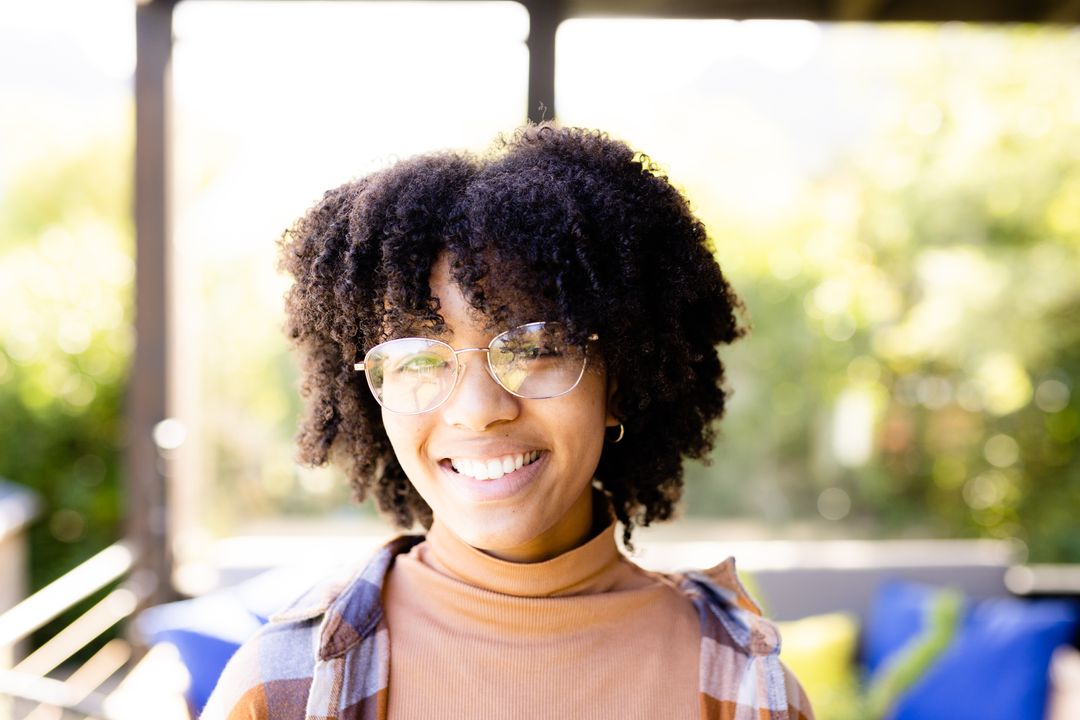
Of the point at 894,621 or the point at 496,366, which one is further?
the point at 894,621

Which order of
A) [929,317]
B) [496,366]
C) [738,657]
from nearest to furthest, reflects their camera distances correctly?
[496,366] < [738,657] < [929,317]

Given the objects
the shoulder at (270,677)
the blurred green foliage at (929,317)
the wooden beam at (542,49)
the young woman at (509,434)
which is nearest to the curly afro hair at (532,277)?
the young woman at (509,434)

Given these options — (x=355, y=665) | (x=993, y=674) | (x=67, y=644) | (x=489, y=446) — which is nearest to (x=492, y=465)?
(x=489, y=446)

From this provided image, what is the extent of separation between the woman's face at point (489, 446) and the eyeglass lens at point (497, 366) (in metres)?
0.01

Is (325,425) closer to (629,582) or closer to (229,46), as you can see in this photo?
(629,582)

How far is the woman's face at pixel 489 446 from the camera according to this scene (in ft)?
3.42

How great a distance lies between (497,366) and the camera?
1.03 m

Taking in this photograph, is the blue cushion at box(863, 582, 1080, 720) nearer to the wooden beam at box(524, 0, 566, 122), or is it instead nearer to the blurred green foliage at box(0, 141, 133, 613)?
the wooden beam at box(524, 0, 566, 122)

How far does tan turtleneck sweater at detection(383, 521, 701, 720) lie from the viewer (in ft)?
3.51

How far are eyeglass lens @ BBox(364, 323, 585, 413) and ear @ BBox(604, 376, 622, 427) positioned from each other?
0.46 ft

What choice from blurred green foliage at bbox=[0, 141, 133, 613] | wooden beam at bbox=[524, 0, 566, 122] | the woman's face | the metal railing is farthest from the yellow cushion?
blurred green foliage at bbox=[0, 141, 133, 613]

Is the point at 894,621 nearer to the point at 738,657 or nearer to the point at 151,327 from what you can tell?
the point at 738,657

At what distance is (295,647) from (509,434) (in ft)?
1.06

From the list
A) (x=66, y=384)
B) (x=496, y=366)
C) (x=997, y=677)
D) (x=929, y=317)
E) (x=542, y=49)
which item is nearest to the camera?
(x=496, y=366)
